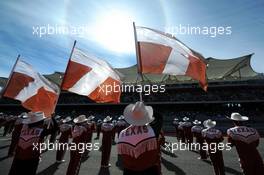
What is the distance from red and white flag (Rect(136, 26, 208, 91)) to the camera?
520 cm

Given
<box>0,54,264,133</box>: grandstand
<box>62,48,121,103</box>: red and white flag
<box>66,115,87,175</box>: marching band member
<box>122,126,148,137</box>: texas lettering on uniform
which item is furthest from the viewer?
<box>0,54,264,133</box>: grandstand

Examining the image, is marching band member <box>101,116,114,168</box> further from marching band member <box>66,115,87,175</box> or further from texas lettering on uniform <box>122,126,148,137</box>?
texas lettering on uniform <box>122,126,148,137</box>

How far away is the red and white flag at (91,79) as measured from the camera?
628 centimetres

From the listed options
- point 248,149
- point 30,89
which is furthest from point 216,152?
Answer: point 30,89

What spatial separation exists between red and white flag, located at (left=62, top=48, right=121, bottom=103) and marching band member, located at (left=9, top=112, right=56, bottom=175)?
109 cm

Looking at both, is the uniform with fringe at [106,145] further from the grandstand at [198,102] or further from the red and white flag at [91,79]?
the grandstand at [198,102]

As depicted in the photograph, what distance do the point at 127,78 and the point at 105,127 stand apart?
54154mm

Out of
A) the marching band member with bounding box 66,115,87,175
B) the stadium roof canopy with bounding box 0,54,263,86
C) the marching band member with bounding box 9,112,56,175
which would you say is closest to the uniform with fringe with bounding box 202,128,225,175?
the marching band member with bounding box 66,115,87,175

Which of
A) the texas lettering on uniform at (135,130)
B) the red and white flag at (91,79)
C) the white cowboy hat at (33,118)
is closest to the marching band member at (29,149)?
the white cowboy hat at (33,118)

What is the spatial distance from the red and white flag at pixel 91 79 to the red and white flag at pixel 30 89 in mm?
614

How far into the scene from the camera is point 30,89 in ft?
23.4

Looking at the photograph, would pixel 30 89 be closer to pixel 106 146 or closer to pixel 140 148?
pixel 106 146

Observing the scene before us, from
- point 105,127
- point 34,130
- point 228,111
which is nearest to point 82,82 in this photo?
point 34,130

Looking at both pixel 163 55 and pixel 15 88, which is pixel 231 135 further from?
pixel 15 88
